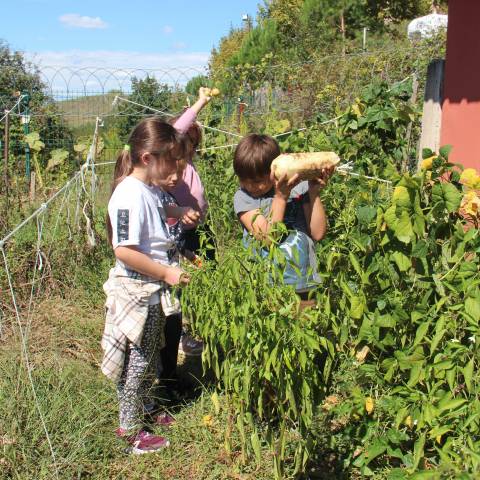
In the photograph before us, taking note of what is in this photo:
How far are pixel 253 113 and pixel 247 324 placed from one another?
6.94m

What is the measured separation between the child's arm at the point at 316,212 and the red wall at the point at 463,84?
219 cm

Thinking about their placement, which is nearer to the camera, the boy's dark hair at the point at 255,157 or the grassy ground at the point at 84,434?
the grassy ground at the point at 84,434

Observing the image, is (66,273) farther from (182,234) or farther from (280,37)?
(280,37)

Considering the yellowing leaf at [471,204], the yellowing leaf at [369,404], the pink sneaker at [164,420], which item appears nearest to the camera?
the yellowing leaf at [471,204]

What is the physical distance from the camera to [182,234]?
10.2 feet

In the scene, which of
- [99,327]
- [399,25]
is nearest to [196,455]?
[99,327]

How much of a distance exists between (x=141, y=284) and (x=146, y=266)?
0.15 m

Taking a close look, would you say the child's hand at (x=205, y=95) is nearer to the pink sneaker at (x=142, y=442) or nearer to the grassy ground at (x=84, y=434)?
the grassy ground at (x=84, y=434)

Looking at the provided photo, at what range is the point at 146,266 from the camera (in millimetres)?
2402

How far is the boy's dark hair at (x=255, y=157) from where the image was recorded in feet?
7.91

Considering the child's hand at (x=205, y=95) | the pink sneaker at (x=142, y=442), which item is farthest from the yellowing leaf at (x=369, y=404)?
the child's hand at (x=205, y=95)

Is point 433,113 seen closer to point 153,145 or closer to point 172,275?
point 153,145

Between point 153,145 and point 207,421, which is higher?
point 153,145

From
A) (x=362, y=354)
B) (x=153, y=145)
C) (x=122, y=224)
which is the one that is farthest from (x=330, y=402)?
(x=153, y=145)
